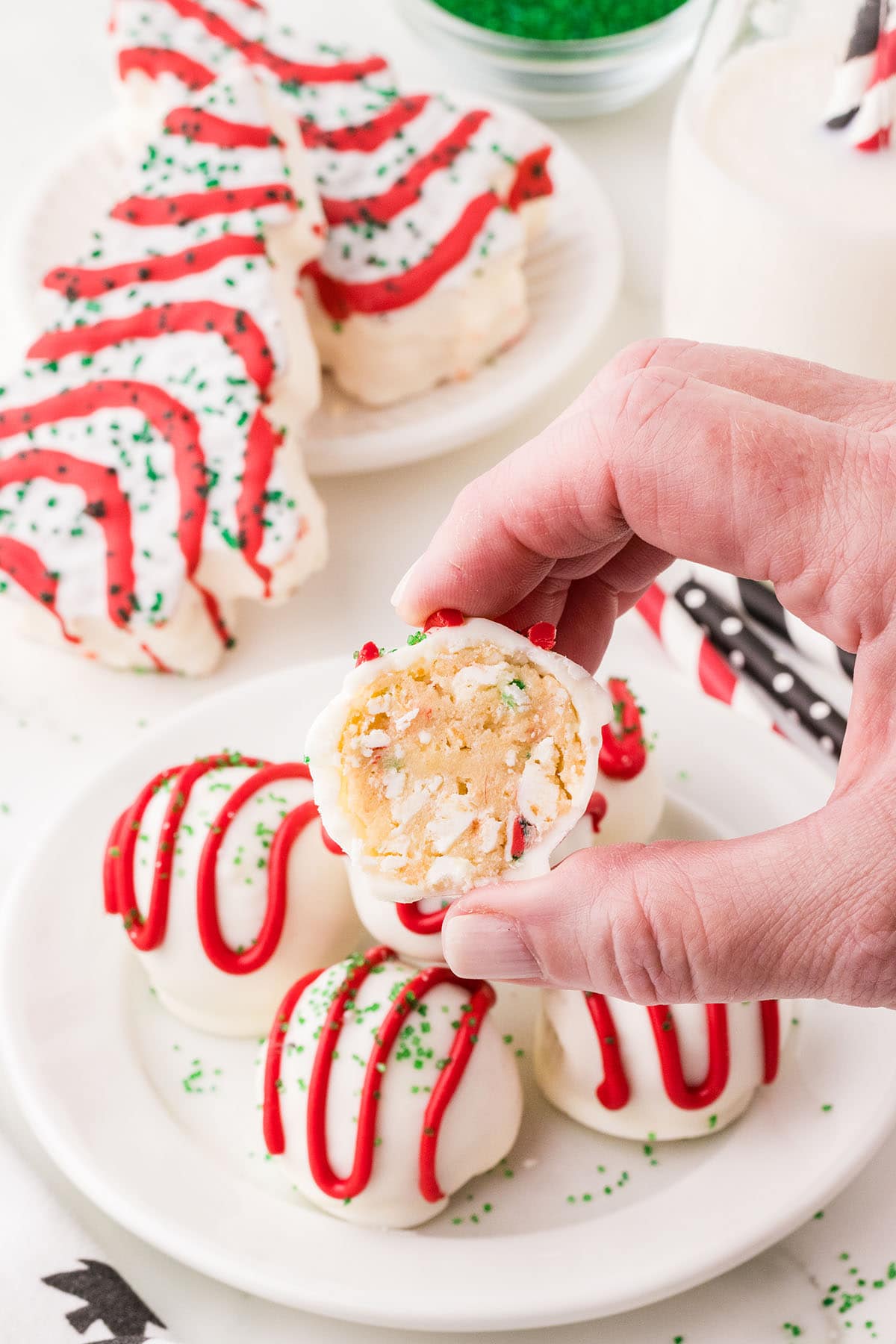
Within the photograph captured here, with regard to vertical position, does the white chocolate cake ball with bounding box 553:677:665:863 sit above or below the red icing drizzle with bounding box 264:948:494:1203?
above

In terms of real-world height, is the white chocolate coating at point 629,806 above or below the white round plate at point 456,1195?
above

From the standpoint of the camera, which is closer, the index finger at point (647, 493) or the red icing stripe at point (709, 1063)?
the index finger at point (647, 493)

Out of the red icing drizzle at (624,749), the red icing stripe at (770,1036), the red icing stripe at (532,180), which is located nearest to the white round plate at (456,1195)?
the red icing stripe at (770,1036)

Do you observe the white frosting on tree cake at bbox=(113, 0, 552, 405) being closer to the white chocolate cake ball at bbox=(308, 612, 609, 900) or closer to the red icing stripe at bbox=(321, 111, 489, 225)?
the red icing stripe at bbox=(321, 111, 489, 225)

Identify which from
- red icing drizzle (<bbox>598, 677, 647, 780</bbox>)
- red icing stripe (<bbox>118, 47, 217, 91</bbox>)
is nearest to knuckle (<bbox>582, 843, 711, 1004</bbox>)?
red icing drizzle (<bbox>598, 677, 647, 780</bbox>)

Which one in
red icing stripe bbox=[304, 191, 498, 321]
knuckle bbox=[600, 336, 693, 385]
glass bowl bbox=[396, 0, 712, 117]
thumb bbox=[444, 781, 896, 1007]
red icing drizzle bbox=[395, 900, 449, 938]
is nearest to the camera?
thumb bbox=[444, 781, 896, 1007]

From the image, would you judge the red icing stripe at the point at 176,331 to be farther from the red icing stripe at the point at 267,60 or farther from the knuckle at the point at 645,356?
the knuckle at the point at 645,356

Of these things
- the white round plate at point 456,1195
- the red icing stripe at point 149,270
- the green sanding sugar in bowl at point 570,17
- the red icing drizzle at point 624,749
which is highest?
the green sanding sugar in bowl at point 570,17
